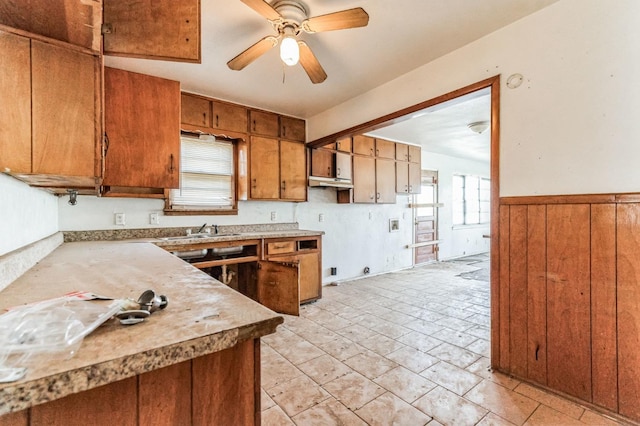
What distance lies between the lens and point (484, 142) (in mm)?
5250

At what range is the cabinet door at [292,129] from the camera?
3.86m

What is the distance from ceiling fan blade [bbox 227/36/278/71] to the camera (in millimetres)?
1962

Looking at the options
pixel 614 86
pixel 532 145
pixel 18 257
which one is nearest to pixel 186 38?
pixel 18 257

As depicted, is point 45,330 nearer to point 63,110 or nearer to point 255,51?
point 63,110

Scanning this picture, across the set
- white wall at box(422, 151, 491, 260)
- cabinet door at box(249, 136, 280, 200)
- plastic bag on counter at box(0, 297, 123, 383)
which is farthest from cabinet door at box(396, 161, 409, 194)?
plastic bag on counter at box(0, 297, 123, 383)

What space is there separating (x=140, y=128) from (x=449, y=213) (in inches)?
243

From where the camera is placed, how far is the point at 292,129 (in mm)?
3947

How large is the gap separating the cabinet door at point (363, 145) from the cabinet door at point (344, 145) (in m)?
Result: 0.13

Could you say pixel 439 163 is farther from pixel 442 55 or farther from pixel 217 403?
pixel 217 403

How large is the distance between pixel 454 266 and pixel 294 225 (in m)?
3.61

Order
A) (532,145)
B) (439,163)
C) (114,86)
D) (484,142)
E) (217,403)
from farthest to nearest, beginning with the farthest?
(439,163)
(484,142)
(114,86)
(532,145)
(217,403)

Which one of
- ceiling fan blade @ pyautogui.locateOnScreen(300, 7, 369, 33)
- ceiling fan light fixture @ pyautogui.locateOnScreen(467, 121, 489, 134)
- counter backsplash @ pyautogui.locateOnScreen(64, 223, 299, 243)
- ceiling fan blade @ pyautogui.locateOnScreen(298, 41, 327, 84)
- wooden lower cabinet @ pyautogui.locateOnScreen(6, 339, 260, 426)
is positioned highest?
ceiling fan light fixture @ pyautogui.locateOnScreen(467, 121, 489, 134)

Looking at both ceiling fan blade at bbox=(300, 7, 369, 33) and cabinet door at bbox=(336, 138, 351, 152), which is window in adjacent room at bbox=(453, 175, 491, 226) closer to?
cabinet door at bbox=(336, 138, 351, 152)

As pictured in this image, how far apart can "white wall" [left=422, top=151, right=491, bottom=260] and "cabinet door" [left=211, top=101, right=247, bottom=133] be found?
13.0ft
